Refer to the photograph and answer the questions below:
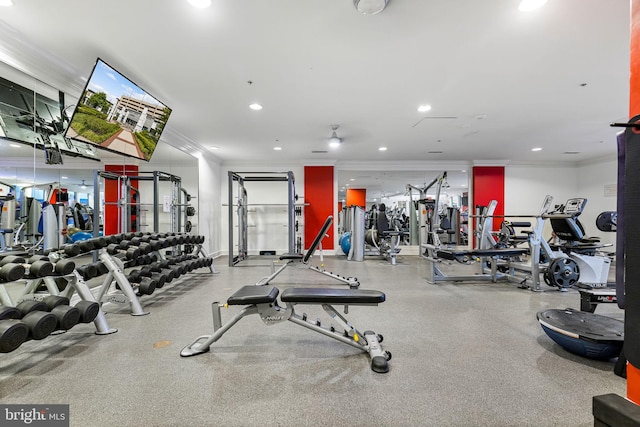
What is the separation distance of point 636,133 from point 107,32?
3.30 meters

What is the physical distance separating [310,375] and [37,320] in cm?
177

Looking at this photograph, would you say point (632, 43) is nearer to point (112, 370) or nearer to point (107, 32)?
point (112, 370)

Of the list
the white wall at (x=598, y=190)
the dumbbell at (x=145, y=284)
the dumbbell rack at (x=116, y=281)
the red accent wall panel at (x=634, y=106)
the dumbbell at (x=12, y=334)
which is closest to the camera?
the red accent wall panel at (x=634, y=106)

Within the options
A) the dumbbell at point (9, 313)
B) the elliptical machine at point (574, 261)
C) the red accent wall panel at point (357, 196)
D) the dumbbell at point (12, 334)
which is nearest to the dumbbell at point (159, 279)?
the dumbbell at point (9, 313)

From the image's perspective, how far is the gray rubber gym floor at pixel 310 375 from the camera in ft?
4.72

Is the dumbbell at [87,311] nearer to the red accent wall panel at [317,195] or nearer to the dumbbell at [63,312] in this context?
the dumbbell at [63,312]

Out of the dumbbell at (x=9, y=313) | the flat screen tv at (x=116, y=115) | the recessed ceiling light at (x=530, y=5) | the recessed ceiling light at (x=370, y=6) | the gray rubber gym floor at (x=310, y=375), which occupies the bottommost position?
the gray rubber gym floor at (x=310, y=375)

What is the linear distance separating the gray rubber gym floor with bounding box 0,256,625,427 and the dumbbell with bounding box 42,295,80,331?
0.27 meters

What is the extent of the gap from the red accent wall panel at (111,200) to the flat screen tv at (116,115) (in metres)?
0.89

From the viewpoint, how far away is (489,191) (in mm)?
7555

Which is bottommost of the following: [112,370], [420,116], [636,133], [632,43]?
[112,370]

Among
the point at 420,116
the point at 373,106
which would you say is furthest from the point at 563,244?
the point at 373,106

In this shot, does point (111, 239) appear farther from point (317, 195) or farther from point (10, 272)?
point (317, 195)

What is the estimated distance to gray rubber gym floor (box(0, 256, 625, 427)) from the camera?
4.72 ft
